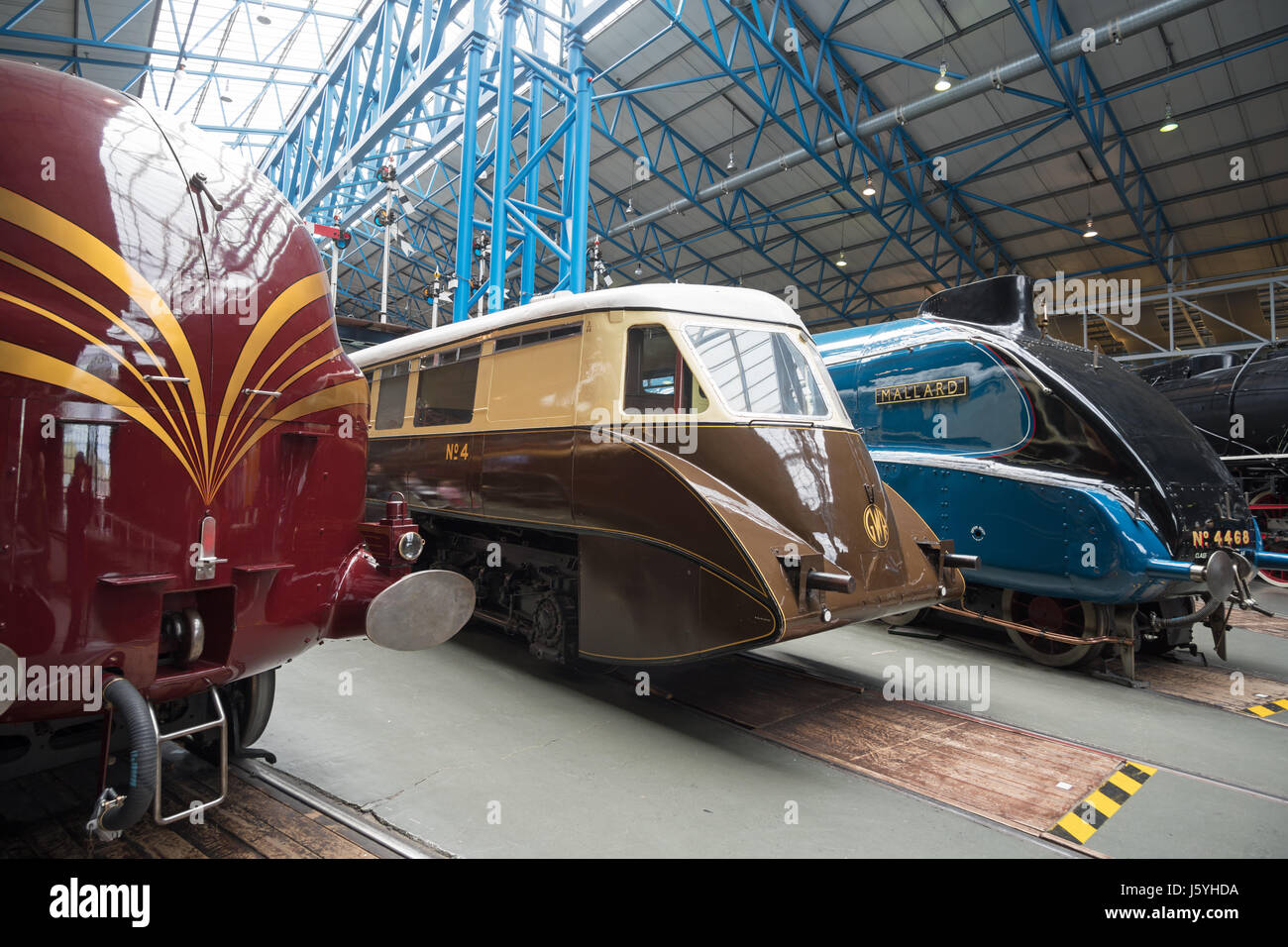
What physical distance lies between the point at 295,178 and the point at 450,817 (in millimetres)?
18775

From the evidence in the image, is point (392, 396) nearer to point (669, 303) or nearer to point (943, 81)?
point (669, 303)

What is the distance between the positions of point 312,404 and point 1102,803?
4071 mm

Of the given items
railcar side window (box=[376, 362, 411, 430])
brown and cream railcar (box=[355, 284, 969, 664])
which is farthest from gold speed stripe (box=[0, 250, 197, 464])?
railcar side window (box=[376, 362, 411, 430])

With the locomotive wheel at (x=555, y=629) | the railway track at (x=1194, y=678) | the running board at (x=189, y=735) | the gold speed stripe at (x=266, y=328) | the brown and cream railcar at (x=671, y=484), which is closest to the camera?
the running board at (x=189, y=735)

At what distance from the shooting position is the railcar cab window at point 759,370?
4.28 metres

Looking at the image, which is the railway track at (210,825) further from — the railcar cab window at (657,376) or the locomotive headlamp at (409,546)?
the railcar cab window at (657,376)

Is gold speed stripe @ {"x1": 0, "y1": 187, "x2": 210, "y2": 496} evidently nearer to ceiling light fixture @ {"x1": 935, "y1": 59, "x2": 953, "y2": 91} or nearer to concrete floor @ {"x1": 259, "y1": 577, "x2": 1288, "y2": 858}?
concrete floor @ {"x1": 259, "y1": 577, "x2": 1288, "y2": 858}

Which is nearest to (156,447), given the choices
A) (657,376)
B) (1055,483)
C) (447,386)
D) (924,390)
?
(657,376)

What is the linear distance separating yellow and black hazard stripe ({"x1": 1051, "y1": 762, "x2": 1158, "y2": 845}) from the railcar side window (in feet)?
17.9

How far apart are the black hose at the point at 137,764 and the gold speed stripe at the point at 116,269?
2.41ft

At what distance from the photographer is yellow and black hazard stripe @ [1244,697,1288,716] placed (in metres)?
4.96

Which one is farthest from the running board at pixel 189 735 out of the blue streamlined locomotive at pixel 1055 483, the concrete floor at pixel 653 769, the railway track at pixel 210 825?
the blue streamlined locomotive at pixel 1055 483

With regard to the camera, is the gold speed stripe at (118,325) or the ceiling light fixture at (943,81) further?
the ceiling light fixture at (943,81)

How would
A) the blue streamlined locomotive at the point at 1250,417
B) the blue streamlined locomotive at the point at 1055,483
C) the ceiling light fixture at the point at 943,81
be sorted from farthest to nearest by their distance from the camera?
the ceiling light fixture at the point at 943,81 → the blue streamlined locomotive at the point at 1250,417 → the blue streamlined locomotive at the point at 1055,483
